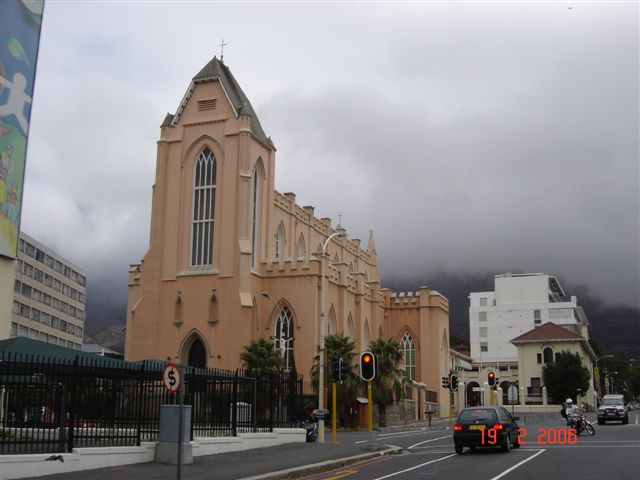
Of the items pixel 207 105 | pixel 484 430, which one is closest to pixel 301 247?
pixel 207 105

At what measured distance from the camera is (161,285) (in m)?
55.1

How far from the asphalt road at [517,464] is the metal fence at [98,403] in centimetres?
463

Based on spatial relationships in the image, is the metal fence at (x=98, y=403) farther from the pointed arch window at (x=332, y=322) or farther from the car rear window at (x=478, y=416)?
the pointed arch window at (x=332, y=322)

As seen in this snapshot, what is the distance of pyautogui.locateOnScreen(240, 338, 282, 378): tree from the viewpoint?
158 feet

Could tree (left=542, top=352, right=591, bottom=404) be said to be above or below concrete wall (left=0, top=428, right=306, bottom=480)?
above

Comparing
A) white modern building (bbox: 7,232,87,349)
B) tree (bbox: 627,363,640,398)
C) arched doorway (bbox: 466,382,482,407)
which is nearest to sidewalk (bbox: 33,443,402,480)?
white modern building (bbox: 7,232,87,349)

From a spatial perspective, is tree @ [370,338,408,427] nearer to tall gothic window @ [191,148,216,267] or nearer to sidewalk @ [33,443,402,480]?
tall gothic window @ [191,148,216,267]

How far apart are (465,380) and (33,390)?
86.2 meters

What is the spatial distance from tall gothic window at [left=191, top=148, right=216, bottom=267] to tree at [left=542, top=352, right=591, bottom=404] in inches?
1838

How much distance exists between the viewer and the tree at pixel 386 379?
51.8 m

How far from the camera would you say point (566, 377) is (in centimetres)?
8494

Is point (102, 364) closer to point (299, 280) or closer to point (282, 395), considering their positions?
point (282, 395)

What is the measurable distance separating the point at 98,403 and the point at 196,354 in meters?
34.2

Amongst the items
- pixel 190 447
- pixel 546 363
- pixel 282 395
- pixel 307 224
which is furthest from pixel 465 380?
pixel 190 447
